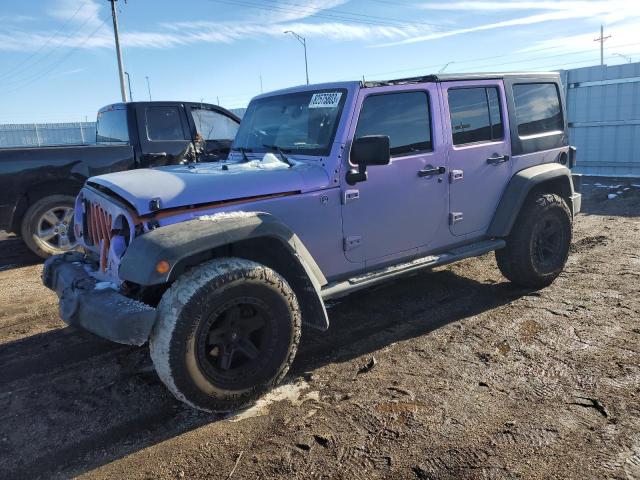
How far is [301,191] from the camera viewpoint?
3482 millimetres

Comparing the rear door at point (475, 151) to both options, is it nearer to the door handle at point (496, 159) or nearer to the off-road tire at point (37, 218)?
the door handle at point (496, 159)

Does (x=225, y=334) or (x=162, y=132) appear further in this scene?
(x=162, y=132)

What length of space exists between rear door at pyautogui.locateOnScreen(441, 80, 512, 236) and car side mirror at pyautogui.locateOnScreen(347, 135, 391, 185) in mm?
1013

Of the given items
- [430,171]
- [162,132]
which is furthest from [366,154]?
[162,132]

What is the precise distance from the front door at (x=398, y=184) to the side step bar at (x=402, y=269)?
101 mm

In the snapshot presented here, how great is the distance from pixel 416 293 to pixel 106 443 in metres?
3.15

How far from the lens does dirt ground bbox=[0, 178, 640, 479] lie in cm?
260

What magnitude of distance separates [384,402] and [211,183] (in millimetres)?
1746

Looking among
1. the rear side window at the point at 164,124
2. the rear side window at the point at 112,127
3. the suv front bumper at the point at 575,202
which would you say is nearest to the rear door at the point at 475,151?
the suv front bumper at the point at 575,202

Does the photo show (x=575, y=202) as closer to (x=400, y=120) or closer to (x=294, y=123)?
(x=400, y=120)

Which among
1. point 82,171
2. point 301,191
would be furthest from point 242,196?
point 82,171

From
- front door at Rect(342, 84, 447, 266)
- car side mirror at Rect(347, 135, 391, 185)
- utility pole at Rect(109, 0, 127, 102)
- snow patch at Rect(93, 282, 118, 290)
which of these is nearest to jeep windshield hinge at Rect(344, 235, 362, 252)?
front door at Rect(342, 84, 447, 266)

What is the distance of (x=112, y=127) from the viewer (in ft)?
25.2

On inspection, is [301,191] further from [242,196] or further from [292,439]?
[292,439]
